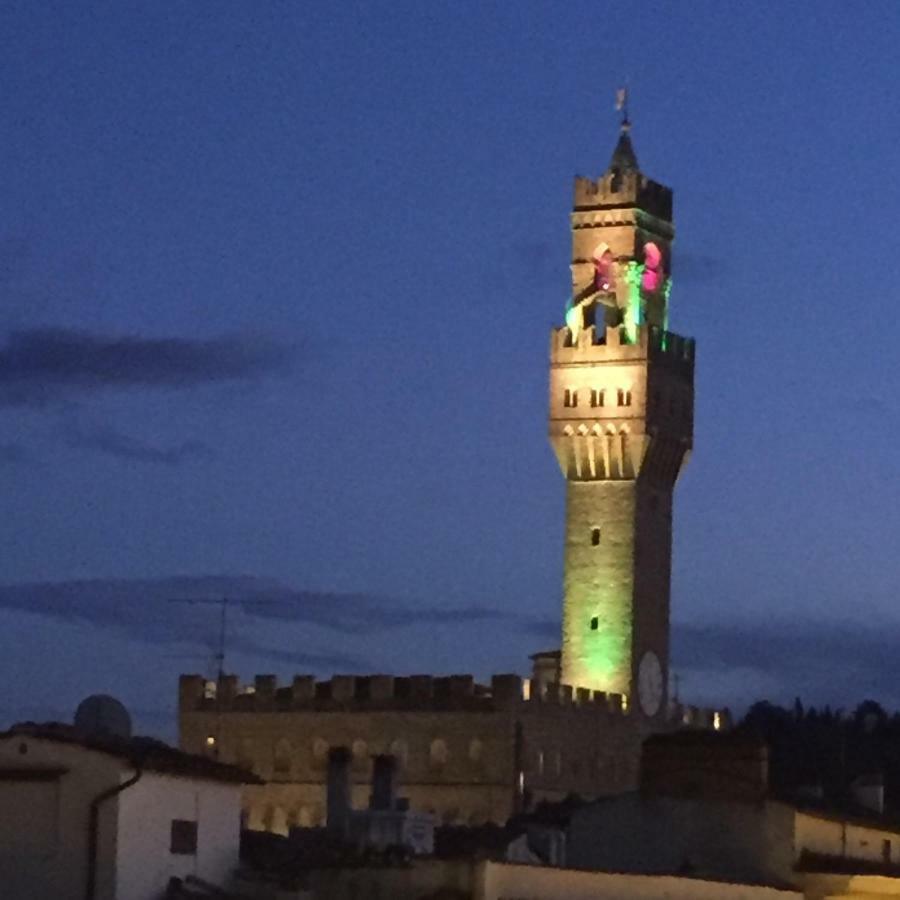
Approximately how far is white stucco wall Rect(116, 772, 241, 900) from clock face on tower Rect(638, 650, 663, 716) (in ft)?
188

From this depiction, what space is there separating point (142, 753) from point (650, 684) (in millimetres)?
60832

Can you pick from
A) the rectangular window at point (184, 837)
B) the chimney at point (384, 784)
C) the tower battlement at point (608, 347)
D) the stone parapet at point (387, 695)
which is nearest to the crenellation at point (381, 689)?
the stone parapet at point (387, 695)

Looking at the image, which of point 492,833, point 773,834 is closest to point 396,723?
point 492,833

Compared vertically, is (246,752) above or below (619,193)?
below

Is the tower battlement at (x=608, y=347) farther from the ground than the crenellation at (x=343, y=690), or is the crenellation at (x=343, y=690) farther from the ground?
the tower battlement at (x=608, y=347)

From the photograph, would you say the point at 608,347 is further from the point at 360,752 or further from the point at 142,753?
the point at 142,753

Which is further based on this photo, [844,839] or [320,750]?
[320,750]

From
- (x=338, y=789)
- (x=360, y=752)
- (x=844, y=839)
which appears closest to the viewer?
(x=338, y=789)

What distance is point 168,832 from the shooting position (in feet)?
124

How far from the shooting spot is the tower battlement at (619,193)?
100812 millimetres

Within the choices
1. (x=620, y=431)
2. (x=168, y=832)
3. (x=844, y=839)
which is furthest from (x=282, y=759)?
(x=168, y=832)

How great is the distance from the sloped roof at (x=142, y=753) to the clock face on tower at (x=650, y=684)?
56139 mm

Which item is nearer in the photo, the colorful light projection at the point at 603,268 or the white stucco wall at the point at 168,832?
the white stucco wall at the point at 168,832

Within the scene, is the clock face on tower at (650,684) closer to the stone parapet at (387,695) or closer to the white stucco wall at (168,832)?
the stone parapet at (387,695)
